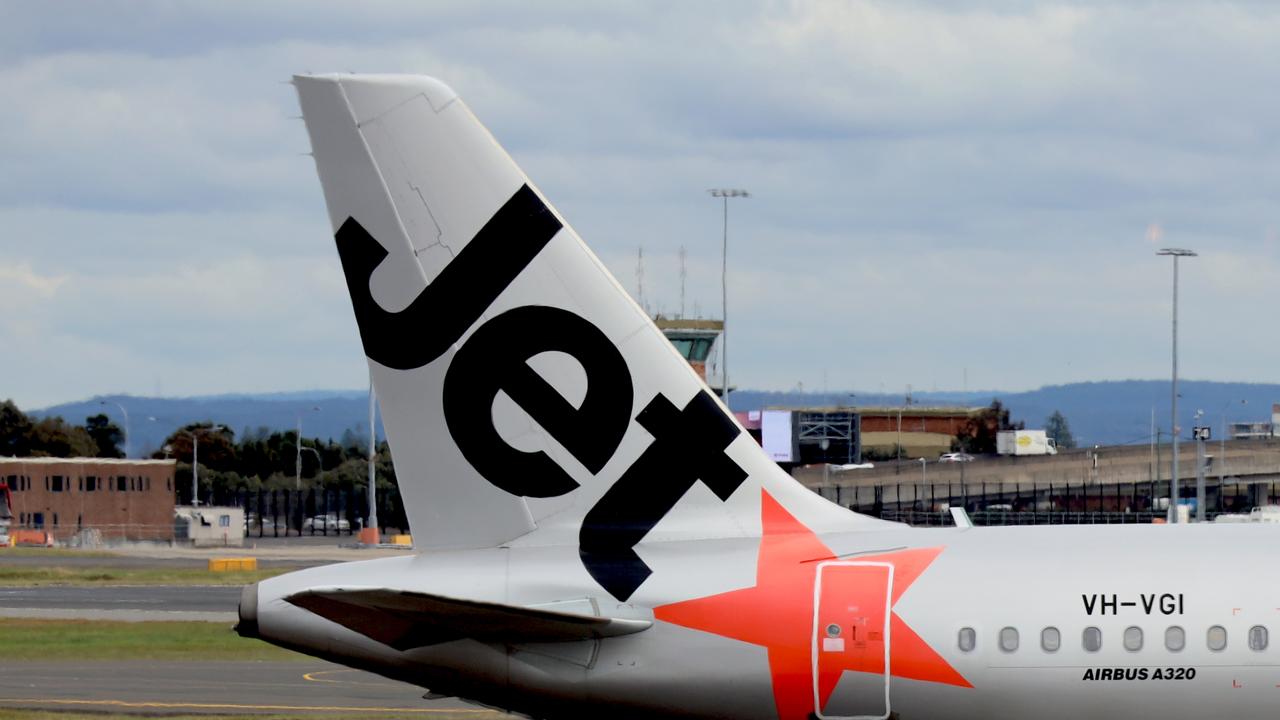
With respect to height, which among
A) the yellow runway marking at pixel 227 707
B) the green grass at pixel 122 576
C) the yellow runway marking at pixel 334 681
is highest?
the yellow runway marking at pixel 227 707

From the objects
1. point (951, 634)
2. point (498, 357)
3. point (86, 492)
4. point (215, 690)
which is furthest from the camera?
point (86, 492)

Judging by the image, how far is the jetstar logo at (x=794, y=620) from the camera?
59.8 ft

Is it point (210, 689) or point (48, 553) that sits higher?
point (210, 689)

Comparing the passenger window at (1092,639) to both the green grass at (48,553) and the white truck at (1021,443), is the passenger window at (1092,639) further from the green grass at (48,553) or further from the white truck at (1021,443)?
the white truck at (1021,443)

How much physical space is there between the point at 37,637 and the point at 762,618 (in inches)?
1560

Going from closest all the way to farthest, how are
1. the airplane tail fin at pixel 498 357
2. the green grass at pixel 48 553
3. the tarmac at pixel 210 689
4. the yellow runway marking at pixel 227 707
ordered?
1. the airplane tail fin at pixel 498 357
2. the yellow runway marking at pixel 227 707
3. the tarmac at pixel 210 689
4. the green grass at pixel 48 553

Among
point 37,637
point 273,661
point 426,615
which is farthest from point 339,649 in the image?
point 37,637

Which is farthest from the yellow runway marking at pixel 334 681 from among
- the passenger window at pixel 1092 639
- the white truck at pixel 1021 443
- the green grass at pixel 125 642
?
the white truck at pixel 1021 443

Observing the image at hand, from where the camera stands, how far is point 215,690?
39250mm

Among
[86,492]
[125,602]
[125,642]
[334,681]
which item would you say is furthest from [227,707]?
[86,492]

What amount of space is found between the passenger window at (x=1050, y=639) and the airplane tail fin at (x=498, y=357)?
2810mm

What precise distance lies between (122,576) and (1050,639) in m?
76.6

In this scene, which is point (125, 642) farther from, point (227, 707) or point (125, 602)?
point (125, 602)

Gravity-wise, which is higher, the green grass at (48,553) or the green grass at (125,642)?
the green grass at (125,642)
